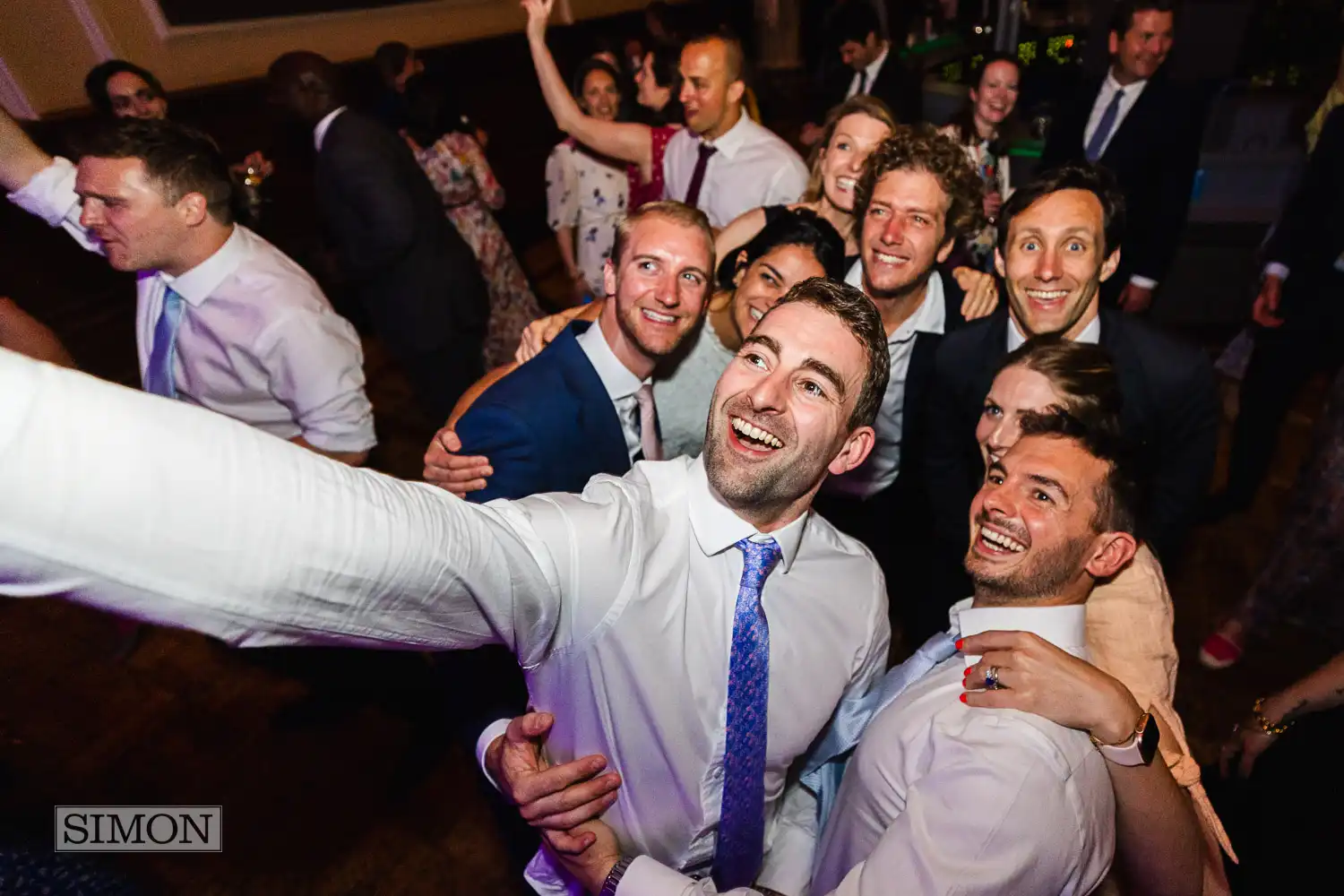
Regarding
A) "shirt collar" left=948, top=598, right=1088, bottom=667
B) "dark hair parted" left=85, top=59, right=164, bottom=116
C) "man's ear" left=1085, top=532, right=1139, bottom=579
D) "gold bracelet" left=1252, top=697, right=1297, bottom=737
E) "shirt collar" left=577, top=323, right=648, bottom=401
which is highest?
"dark hair parted" left=85, top=59, right=164, bottom=116

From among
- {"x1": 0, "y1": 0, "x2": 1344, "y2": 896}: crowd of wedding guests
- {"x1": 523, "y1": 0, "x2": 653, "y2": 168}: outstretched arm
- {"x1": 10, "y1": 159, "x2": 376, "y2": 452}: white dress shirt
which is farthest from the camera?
{"x1": 523, "y1": 0, "x2": 653, "y2": 168}: outstretched arm

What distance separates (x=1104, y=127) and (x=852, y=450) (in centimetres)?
267

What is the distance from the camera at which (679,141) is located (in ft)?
10.6

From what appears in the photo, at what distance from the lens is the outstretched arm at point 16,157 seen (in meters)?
1.99

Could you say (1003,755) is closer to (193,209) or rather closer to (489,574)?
(489,574)

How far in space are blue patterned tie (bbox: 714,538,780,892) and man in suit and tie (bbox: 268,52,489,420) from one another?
2251mm

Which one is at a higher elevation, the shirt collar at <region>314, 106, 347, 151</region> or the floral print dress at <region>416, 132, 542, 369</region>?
the shirt collar at <region>314, 106, 347, 151</region>

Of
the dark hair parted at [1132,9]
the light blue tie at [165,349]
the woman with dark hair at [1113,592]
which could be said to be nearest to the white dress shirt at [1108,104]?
the dark hair parted at [1132,9]

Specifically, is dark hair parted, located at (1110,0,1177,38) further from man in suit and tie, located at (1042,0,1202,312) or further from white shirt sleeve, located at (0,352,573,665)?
white shirt sleeve, located at (0,352,573,665)

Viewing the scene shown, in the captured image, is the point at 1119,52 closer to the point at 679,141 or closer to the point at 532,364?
the point at 679,141

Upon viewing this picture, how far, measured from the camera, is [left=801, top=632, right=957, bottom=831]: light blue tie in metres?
1.28

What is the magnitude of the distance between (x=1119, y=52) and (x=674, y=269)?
8.29 ft

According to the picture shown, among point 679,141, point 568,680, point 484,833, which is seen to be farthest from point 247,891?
point 679,141

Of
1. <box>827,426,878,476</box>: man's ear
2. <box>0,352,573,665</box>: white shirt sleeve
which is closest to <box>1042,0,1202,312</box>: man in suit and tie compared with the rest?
<box>827,426,878,476</box>: man's ear
